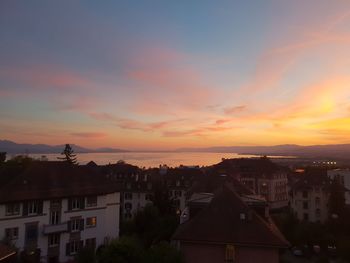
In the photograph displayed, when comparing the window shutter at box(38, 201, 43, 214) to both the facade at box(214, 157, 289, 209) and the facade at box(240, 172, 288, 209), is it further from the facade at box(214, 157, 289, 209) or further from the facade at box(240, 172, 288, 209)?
the facade at box(240, 172, 288, 209)

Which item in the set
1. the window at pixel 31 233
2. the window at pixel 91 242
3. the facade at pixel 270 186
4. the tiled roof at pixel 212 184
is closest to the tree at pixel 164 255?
the window at pixel 31 233

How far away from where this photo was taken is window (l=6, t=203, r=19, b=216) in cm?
3656

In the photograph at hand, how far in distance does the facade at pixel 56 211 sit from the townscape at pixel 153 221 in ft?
0.33

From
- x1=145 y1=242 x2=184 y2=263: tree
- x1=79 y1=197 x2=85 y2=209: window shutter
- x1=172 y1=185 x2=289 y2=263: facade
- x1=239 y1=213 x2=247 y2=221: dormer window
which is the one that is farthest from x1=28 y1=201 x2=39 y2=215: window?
x1=239 y1=213 x2=247 y2=221: dormer window

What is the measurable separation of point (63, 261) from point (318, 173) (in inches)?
2073

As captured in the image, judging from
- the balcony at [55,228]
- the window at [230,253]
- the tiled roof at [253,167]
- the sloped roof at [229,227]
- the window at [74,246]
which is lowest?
the window at [74,246]

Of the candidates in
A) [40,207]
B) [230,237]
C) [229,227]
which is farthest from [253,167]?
[230,237]

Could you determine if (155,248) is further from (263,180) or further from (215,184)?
(263,180)

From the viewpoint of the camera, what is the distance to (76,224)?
A: 140 feet

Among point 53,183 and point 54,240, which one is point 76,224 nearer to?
point 54,240

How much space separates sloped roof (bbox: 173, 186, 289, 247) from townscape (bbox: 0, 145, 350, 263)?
0.23 feet

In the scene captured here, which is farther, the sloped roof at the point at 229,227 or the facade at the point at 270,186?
the facade at the point at 270,186

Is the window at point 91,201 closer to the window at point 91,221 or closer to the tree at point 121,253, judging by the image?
the window at point 91,221

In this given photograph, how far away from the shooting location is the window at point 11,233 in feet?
119
